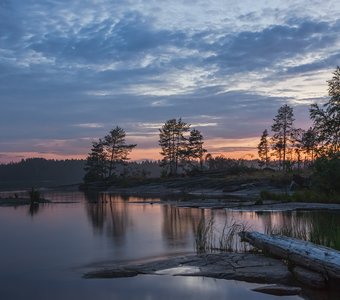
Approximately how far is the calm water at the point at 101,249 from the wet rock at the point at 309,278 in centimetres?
110

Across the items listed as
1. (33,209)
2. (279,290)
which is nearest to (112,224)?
(33,209)

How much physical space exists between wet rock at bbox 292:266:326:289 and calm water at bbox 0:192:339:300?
1103 mm

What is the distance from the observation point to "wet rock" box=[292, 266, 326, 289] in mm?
12062

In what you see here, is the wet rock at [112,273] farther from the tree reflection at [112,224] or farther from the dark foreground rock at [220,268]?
the tree reflection at [112,224]

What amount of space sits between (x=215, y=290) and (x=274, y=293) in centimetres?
144

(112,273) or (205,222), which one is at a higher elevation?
(205,222)

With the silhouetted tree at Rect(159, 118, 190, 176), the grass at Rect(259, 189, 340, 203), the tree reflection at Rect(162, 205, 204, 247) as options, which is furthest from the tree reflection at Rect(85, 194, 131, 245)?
the silhouetted tree at Rect(159, 118, 190, 176)

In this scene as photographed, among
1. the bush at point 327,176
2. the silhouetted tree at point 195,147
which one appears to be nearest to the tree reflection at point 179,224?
the bush at point 327,176

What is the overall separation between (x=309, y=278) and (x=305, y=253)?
0.81m

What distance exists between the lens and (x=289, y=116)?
299 ft

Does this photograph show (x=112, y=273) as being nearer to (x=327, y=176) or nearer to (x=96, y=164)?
(x=327, y=176)

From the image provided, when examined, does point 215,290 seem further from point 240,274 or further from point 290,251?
point 290,251

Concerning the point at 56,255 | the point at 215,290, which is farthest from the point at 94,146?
the point at 215,290

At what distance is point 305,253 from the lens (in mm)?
12953
